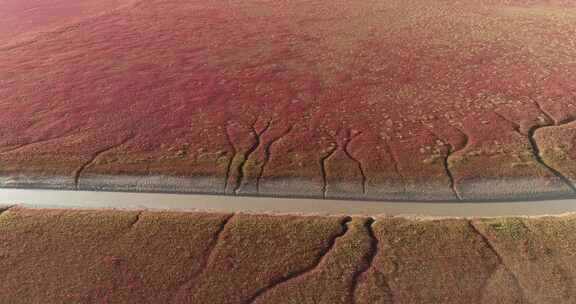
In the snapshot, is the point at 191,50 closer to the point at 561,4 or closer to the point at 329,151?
the point at 329,151

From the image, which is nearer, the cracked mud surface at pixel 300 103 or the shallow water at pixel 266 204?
the shallow water at pixel 266 204

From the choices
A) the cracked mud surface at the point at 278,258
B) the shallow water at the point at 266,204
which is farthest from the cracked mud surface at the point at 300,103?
the cracked mud surface at the point at 278,258

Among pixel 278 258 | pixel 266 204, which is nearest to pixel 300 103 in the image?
pixel 266 204

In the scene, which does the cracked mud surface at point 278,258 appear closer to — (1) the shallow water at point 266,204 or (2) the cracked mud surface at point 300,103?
(1) the shallow water at point 266,204

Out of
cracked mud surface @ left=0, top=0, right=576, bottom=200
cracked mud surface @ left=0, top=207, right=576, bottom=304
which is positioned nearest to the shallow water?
cracked mud surface @ left=0, top=0, right=576, bottom=200

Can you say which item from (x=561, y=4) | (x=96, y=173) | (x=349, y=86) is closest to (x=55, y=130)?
(x=96, y=173)

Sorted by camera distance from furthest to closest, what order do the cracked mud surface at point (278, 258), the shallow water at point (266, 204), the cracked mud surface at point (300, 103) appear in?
1. the cracked mud surface at point (300, 103)
2. the shallow water at point (266, 204)
3. the cracked mud surface at point (278, 258)

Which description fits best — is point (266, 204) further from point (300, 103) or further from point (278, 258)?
point (300, 103)
